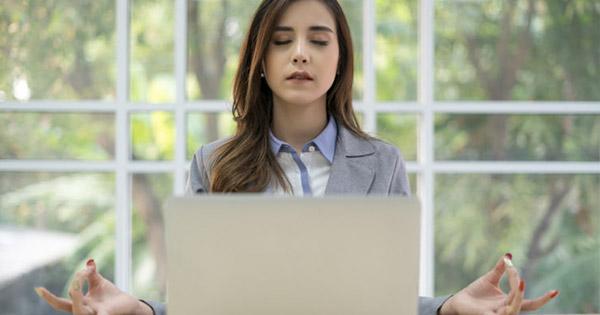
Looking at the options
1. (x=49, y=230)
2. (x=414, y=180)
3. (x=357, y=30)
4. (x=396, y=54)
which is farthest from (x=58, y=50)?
(x=414, y=180)

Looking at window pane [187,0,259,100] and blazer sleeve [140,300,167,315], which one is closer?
blazer sleeve [140,300,167,315]

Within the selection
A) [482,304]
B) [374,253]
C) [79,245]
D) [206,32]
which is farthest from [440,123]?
[374,253]

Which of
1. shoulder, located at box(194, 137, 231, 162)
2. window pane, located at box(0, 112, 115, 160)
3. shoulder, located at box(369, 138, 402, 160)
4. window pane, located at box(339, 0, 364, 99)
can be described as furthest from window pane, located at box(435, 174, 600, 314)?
shoulder, located at box(194, 137, 231, 162)

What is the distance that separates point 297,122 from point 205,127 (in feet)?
6.96

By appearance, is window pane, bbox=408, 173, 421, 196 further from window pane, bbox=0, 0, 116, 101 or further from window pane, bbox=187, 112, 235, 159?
window pane, bbox=0, 0, 116, 101

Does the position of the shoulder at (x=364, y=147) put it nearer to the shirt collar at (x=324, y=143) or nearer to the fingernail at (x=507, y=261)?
the shirt collar at (x=324, y=143)

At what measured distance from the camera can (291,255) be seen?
3.87 feet

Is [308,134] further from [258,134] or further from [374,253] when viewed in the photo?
[374,253]

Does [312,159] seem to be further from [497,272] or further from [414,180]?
[414,180]

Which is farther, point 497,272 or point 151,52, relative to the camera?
point 151,52

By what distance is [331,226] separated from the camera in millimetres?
1176

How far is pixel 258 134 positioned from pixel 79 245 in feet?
7.79

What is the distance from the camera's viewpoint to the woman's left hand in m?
1.42

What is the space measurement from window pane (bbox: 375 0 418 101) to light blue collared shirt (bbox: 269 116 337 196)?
2125mm
